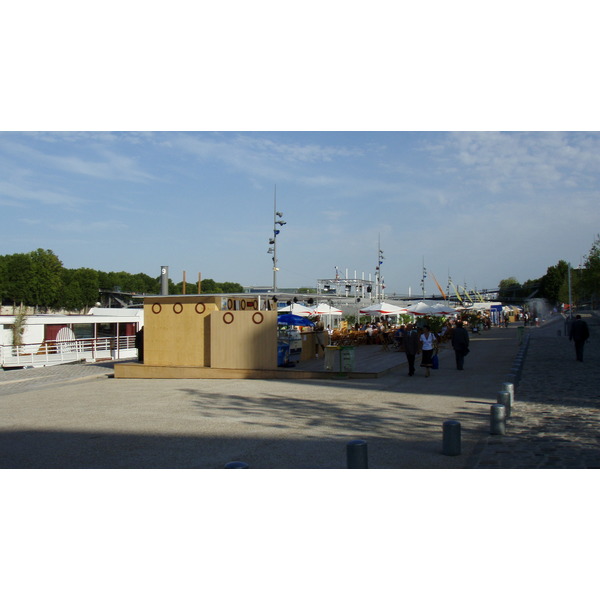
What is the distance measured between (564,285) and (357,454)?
7328 cm

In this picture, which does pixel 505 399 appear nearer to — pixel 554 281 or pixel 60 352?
pixel 60 352

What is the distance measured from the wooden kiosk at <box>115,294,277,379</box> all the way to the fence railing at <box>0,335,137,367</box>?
10.8 m

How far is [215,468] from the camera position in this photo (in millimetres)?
6973

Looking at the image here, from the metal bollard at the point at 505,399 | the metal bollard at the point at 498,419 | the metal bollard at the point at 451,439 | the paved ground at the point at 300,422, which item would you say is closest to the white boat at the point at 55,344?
the paved ground at the point at 300,422

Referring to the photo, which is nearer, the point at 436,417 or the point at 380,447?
the point at 380,447

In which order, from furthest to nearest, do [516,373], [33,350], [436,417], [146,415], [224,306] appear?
[33,350] < [224,306] < [516,373] < [146,415] < [436,417]

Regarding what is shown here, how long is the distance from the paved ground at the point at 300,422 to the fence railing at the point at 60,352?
1183cm

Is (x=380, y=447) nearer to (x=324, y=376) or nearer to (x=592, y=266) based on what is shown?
(x=324, y=376)

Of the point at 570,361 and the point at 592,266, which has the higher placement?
the point at 592,266

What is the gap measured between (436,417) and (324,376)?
6.92 meters

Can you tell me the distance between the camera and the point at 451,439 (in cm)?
723

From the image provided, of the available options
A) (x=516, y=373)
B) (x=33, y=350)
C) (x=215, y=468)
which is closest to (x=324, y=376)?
(x=516, y=373)

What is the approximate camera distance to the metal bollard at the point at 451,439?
7.22 meters

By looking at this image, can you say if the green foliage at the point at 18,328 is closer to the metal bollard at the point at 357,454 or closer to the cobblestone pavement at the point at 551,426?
the cobblestone pavement at the point at 551,426
